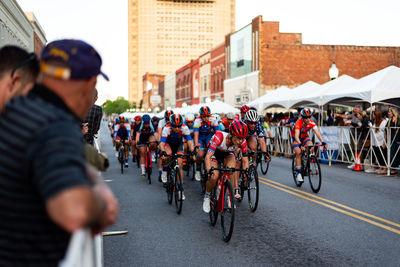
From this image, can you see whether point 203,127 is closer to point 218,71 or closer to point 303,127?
point 303,127

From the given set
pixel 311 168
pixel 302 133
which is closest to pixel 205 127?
pixel 302 133

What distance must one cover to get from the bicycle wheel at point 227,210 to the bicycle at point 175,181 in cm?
174

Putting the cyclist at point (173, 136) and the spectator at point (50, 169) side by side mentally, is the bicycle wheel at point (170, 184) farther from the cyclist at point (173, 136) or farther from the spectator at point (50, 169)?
the spectator at point (50, 169)

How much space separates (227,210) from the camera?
638cm

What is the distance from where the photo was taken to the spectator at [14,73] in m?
2.54

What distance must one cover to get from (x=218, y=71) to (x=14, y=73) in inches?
2161

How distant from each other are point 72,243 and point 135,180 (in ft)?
38.2

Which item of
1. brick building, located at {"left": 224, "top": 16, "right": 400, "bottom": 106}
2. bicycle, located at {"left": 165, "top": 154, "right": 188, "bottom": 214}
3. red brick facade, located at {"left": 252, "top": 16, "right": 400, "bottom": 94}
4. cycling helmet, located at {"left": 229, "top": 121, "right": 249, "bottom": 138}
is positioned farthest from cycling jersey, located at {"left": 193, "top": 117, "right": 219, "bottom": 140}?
red brick facade, located at {"left": 252, "top": 16, "right": 400, "bottom": 94}

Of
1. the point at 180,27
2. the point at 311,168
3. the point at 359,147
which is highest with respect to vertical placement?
the point at 180,27

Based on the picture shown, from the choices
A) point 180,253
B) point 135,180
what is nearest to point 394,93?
point 135,180

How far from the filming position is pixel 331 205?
858 centimetres

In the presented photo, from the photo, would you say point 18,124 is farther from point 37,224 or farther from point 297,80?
point 297,80

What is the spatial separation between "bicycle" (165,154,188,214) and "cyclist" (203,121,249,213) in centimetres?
90

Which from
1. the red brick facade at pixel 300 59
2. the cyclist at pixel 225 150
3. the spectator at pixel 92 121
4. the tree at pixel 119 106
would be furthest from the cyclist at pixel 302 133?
the tree at pixel 119 106
